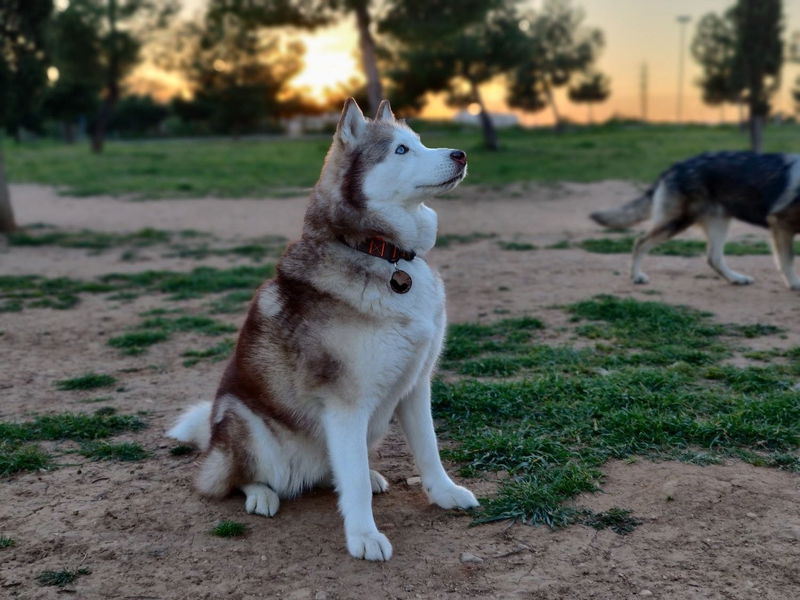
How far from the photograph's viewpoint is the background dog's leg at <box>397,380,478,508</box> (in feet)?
11.6

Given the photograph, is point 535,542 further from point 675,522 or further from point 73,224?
point 73,224

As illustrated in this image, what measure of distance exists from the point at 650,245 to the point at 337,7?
1670 centimetres

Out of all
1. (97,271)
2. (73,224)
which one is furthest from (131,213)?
(97,271)

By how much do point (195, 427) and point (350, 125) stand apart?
1824mm

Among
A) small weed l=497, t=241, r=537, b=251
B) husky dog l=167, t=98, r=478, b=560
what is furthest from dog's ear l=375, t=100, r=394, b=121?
small weed l=497, t=241, r=537, b=251

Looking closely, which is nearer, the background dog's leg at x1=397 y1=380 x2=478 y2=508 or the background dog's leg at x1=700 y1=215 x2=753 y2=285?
the background dog's leg at x1=397 y1=380 x2=478 y2=508

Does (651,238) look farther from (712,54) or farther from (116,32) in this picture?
(712,54)

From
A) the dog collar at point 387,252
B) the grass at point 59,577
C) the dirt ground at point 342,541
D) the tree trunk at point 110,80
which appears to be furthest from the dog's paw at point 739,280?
the tree trunk at point 110,80

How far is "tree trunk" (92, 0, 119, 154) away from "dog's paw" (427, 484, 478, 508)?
3631cm

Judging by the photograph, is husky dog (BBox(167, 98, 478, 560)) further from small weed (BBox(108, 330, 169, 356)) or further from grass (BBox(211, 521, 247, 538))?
small weed (BBox(108, 330, 169, 356))

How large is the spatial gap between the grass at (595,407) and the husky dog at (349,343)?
1.60 feet

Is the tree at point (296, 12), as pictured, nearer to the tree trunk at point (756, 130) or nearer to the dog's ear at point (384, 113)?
the tree trunk at point (756, 130)

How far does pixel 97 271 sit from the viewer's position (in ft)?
32.3

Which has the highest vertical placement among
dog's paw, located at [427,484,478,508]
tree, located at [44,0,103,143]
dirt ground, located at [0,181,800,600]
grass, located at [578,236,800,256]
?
tree, located at [44,0,103,143]
